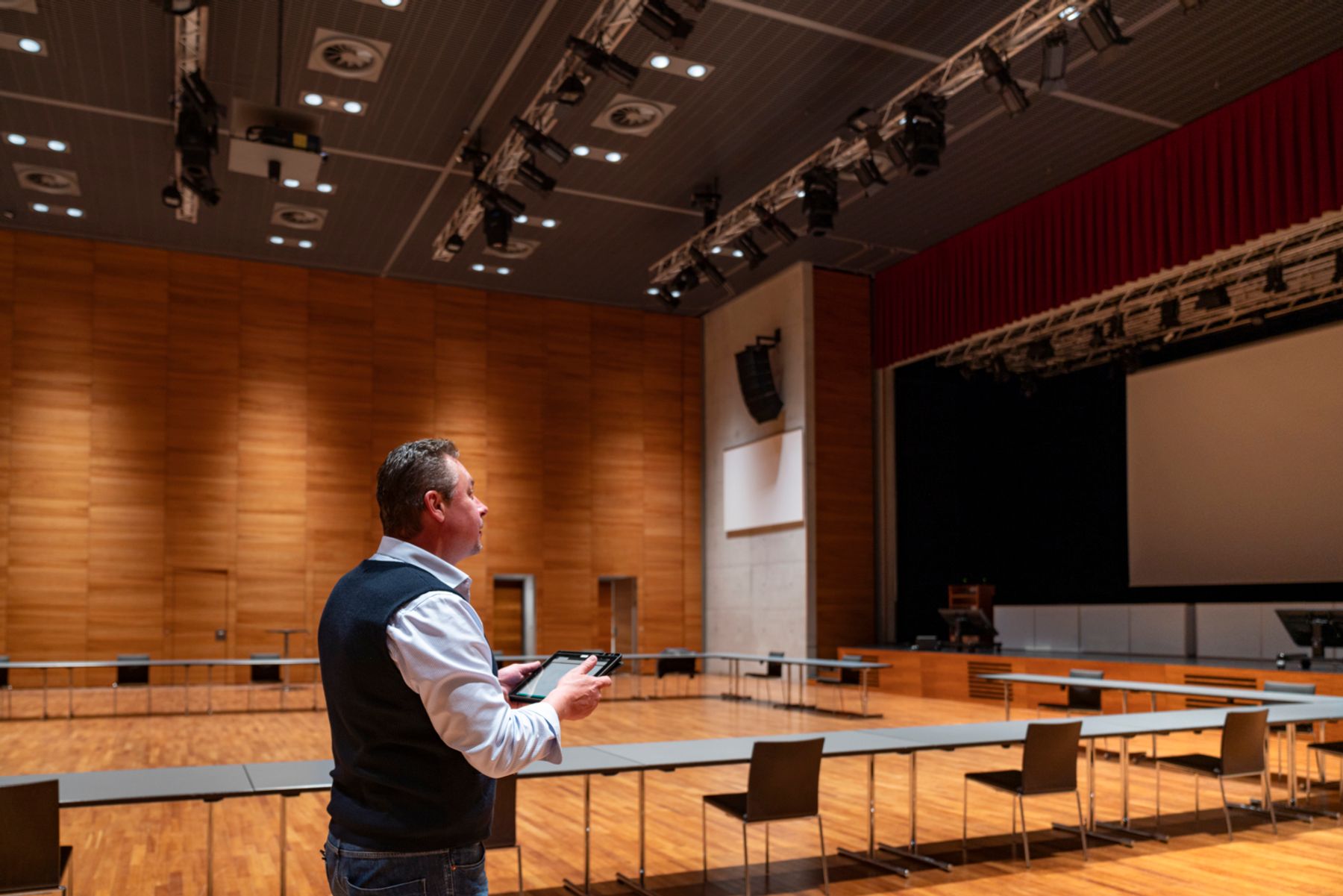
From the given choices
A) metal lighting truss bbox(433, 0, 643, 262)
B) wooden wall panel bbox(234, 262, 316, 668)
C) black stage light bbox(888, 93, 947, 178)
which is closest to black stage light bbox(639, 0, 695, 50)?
metal lighting truss bbox(433, 0, 643, 262)

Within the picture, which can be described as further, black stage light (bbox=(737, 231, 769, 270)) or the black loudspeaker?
the black loudspeaker

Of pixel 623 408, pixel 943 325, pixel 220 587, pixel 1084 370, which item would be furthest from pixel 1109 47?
pixel 220 587

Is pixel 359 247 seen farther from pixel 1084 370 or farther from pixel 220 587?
pixel 1084 370

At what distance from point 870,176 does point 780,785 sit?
6921 mm

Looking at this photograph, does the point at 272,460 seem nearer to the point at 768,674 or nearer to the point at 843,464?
the point at 768,674

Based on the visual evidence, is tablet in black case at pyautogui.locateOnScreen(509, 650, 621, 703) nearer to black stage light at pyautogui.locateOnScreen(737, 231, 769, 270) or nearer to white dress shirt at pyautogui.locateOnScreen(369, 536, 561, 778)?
white dress shirt at pyautogui.locateOnScreen(369, 536, 561, 778)

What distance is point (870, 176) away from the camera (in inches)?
411

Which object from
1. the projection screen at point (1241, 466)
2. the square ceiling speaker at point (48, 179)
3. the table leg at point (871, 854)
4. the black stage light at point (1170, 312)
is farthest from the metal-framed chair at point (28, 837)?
the projection screen at point (1241, 466)

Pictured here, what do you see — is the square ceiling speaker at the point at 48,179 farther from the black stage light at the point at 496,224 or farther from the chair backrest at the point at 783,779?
the chair backrest at the point at 783,779

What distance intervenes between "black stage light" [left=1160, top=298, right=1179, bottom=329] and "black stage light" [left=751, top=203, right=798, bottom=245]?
4447 millimetres

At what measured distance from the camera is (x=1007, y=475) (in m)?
17.6

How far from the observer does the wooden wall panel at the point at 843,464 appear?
1588 centimetres

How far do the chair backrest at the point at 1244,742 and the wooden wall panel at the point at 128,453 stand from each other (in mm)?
13524

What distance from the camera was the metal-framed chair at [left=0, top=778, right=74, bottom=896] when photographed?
3.83 metres
